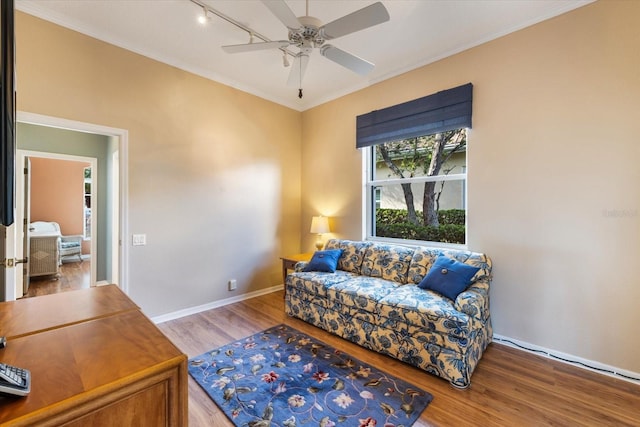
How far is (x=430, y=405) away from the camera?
189 centimetres

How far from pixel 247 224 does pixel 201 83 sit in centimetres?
195

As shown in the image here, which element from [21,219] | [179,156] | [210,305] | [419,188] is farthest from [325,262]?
[21,219]

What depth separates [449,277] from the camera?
8.33ft

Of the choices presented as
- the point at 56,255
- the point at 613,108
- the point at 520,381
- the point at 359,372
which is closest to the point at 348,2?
the point at 613,108

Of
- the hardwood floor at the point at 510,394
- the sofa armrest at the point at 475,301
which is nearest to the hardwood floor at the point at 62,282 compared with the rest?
the hardwood floor at the point at 510,394

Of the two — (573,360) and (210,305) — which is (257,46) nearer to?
(210,305)

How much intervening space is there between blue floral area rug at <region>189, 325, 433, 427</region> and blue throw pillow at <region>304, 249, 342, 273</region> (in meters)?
0.92

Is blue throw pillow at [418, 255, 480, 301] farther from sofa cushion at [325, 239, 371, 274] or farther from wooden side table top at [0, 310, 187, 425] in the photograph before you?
wooden side table top at [0, 310, 187, 425]

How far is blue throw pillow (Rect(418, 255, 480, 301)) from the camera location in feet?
8.10

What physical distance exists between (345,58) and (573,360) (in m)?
3.24

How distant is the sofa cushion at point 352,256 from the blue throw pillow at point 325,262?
9 centimetres

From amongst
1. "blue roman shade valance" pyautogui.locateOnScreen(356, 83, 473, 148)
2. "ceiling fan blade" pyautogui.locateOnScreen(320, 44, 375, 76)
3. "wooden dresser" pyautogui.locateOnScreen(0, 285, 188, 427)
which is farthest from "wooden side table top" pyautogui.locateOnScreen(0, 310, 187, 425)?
"blue roman shade valance" pyautogui.locateOnScreen(356, 83, 473, 148)

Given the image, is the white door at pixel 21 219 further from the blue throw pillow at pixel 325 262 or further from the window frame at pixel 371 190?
the window frame at pixel 371 190

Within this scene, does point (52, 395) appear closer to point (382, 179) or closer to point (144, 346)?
point (144, 346)
